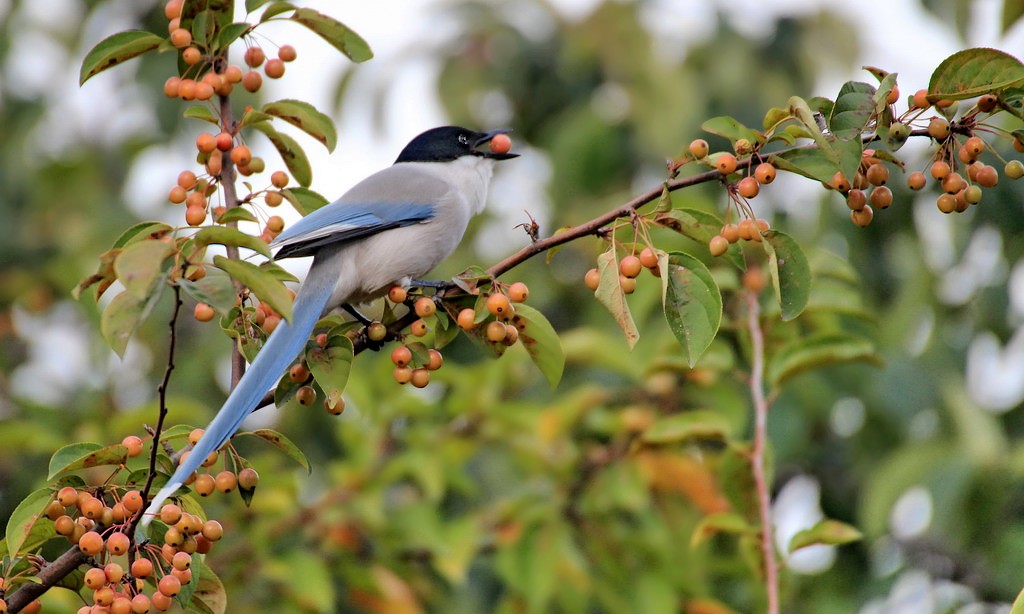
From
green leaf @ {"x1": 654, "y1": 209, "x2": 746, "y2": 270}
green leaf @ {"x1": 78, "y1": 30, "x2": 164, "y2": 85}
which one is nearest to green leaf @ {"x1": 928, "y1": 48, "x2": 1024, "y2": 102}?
green leaf @ {"x1": 654, "y1": 209, "x2": 746, "y2": 270}

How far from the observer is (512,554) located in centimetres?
391

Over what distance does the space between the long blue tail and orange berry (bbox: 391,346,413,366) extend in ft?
0.62

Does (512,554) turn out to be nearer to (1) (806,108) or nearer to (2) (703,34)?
(1) (806,108)

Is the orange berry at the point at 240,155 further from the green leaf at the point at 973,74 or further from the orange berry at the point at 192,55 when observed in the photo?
the green leaf at the point at 973,74

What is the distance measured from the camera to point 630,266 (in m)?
2.19

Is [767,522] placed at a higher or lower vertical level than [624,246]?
lower

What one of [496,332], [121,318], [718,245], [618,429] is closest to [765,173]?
[718,245]

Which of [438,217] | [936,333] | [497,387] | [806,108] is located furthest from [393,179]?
[936,333]

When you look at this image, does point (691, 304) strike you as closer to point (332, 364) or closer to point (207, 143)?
point (332, 364)

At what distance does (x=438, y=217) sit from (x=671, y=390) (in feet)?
4.79

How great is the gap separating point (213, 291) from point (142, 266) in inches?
5.1

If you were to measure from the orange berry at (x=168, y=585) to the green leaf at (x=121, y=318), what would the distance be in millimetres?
417

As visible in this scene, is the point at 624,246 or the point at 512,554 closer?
the point at 624,246

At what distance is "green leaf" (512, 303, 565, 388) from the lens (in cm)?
235
